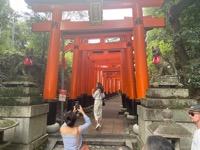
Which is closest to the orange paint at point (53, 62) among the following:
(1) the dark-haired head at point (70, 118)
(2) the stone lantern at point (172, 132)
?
(1) the dark-haired head at point (70, 118)

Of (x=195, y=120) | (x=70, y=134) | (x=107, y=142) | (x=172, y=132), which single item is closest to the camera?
(x=195, y=120)

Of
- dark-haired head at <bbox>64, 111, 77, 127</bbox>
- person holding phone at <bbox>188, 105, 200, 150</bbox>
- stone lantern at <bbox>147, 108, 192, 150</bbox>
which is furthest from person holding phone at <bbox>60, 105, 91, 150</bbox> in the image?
person holding phone at <bbox>188, 105, 200, 150</bbox>

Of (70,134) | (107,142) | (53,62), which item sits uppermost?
(53,62)

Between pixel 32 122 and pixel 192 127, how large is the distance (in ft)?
12.5

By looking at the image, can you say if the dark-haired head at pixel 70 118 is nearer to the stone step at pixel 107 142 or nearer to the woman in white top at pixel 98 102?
the stone step at pixel 107 142

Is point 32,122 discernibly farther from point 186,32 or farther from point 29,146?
point 186,32

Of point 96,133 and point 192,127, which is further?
point 96,133

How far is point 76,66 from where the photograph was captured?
40.1 ft

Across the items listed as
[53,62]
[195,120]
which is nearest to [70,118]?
[195,120]

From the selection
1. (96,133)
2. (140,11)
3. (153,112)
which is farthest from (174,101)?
(140,11)

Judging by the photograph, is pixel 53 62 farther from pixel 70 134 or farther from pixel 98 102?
pixel 70 134

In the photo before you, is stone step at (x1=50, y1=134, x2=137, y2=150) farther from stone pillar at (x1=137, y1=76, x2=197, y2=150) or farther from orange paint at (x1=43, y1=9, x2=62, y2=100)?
orange paint at (x1=43, y1=9, x2=62, y2=100)

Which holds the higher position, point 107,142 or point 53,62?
point 53,62

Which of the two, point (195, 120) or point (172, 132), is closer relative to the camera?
point (195, 120)
